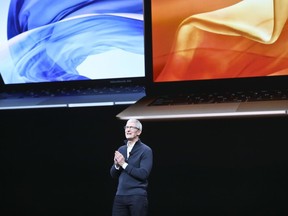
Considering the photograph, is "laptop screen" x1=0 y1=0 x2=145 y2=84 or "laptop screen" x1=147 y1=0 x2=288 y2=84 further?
"laptop screen" x1=0 y1=0 x2=145 y2=84

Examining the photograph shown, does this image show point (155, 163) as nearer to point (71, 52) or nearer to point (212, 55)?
point (71, 52)

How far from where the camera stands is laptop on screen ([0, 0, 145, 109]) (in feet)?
12.7

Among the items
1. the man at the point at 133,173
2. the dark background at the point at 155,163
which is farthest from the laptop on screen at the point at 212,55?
the dark background at the point at 155,163

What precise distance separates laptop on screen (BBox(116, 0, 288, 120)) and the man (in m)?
0.13

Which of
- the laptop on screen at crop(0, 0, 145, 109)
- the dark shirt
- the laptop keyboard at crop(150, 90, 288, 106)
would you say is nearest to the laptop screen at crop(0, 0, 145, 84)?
the laptop on screen at crop(0, 0, 145, 109)

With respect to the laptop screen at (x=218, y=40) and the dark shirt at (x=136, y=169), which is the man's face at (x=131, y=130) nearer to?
the dark shirt at (x=136, y=169)

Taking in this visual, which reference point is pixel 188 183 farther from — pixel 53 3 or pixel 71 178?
pixel 53 3

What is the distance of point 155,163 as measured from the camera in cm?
419

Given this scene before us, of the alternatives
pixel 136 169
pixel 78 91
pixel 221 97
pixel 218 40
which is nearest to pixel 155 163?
pixel 78 91

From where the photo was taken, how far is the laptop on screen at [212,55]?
327 cm

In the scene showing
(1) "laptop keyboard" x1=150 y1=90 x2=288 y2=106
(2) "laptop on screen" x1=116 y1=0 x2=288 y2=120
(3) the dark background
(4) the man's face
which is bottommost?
(3) the dark background

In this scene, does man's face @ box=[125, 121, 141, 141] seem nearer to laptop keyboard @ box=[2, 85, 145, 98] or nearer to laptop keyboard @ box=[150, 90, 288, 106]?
laptop keyboard @ box=[150, 90, 288, 106]

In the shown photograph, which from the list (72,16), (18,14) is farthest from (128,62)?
(18,14)

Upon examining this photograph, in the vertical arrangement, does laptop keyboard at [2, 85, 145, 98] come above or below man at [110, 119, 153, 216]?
above
